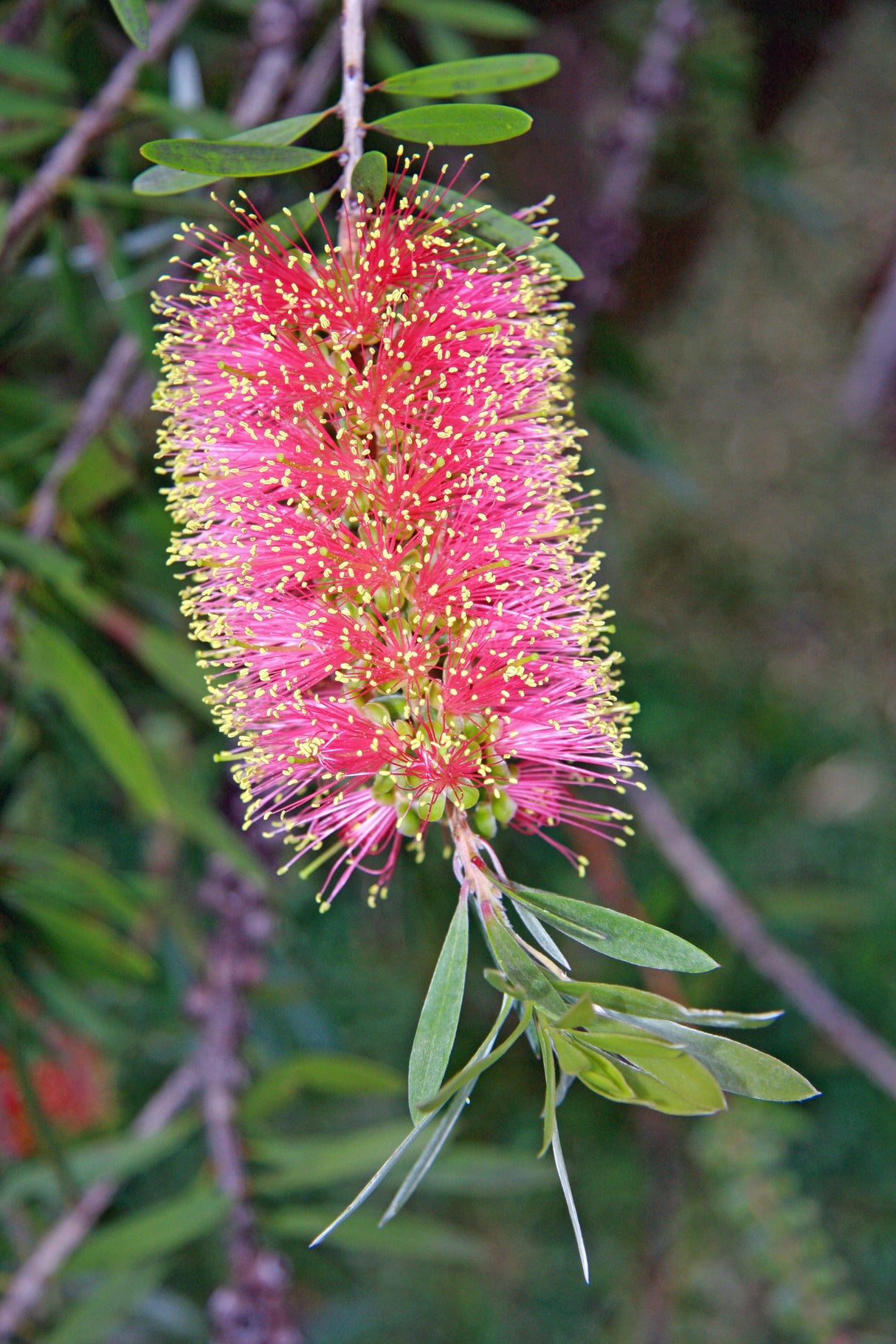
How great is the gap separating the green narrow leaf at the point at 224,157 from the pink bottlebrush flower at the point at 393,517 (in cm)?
4

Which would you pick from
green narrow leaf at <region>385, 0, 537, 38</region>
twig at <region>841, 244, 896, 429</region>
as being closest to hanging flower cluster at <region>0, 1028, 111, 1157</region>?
green narrow leaf at <region>385, 0, 537, 38</region>

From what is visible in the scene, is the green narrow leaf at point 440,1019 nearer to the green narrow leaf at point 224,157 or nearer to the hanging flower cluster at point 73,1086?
the green narrow leaf at point 224,157

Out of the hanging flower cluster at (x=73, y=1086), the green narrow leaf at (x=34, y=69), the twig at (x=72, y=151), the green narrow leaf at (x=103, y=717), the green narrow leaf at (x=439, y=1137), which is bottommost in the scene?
the hanging flower cluster at (x=73, y=1086)

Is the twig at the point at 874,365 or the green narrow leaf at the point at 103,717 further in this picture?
the twig at the point at 874,365

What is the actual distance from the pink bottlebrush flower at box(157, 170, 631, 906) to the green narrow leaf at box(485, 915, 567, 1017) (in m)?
0.08

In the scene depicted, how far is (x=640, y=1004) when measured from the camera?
1.51 ft

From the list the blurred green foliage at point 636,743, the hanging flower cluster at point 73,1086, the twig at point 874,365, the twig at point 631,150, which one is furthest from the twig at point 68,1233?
the twig at point 874,365

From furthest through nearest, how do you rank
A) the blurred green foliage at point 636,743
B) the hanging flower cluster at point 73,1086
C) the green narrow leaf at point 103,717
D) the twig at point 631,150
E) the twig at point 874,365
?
the twig at point 874,365, the hanging flower cluster at point 73,1086, the twig at point 631,150, the blurred green foliage at point 636,743, the green narrow leaf at point 103,717

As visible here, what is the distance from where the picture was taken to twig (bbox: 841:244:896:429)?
222 centimetres

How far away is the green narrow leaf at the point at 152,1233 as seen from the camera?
0.85m

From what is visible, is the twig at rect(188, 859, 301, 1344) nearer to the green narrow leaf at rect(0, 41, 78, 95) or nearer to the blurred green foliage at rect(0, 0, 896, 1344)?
the blurred green foliage at rect(0, 0, 896, 1344)

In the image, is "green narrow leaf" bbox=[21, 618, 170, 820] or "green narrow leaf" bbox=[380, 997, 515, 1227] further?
"green narrow leaf" bbox=[21, 618, 170, 820]

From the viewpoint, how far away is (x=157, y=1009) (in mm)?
1199

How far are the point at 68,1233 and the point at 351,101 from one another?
1.04 m
